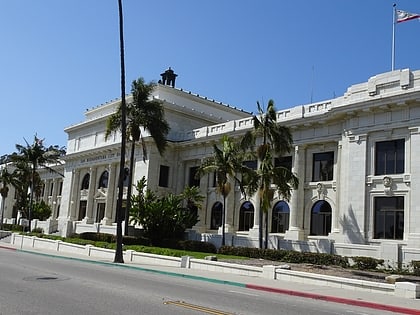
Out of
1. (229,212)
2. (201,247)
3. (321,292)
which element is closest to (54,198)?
(229,212)

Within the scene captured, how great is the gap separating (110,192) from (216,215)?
14.3 metres

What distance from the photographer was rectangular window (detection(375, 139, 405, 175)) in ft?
97.3

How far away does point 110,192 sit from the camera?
5259 cm

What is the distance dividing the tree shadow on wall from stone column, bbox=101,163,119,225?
27.9m

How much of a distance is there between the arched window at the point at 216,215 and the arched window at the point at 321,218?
10357 millimetres

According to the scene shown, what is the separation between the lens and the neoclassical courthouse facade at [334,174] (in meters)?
28.9

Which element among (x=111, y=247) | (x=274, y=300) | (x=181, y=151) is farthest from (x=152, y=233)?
(x=274, y=300)

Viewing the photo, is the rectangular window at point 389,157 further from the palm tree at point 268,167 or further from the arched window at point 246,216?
the arched window at point 246,216

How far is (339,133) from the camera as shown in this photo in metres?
33.8

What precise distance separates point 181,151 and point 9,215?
49.7m

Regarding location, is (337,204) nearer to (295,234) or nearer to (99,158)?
(295,234)

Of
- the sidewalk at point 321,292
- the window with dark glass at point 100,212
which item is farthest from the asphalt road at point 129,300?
the window with dark glass at point 100,212

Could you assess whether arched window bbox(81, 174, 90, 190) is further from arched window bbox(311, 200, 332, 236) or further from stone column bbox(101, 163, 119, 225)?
arched window bbox(311, 200, 332, 236)

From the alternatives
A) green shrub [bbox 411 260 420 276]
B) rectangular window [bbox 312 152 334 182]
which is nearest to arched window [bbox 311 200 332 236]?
rectangular window [bbox 312 152 334 182]
